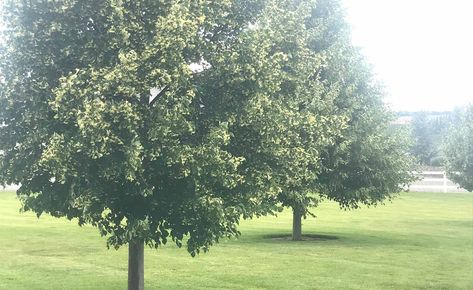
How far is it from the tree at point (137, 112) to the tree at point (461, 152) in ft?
105

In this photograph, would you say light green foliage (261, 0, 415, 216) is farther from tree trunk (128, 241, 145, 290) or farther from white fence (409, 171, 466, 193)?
white fence (409, 171, 466, 193)

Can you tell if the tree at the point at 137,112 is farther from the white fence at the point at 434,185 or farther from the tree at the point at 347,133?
the white fence at the point at 434,185

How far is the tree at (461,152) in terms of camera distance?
4612cm

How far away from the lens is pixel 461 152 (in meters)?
46.5

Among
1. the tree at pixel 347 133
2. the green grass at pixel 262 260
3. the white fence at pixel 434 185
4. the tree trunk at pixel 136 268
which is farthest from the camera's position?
the white fence at pixel 434 185

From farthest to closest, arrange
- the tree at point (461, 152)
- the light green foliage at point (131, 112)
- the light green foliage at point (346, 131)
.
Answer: the tree at point (461, 152) → the light green foliage at point (346, 131) → the light green foliage at point (131, 112)

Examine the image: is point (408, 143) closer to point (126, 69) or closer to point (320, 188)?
point (320, 188)

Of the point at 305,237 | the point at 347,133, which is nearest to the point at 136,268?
the point at 347,133

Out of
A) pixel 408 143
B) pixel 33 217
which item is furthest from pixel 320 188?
pixel 33 217

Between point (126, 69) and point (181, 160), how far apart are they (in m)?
2.35

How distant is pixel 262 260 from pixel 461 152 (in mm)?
24109

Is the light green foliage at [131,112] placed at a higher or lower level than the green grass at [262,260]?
higher

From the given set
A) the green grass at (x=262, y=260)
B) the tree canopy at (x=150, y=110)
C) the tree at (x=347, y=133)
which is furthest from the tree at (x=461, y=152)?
the tree canopy at (x=150, y=110)

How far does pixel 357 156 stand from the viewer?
107 ft
